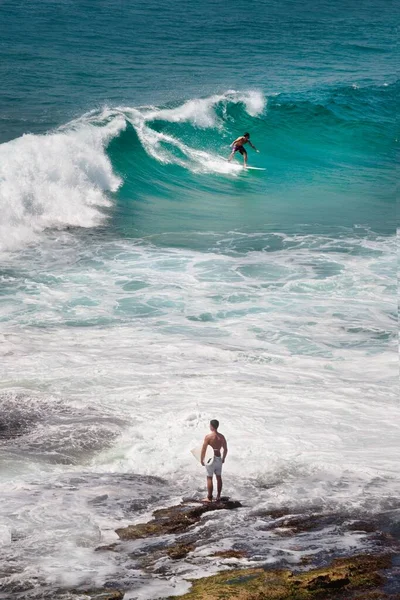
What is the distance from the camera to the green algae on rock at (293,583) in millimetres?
7750

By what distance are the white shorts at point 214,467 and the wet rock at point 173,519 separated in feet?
1.18

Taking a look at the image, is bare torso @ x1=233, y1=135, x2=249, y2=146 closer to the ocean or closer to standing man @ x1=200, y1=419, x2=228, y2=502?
the ocean

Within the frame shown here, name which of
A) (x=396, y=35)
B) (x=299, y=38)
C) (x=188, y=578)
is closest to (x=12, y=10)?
(x=299, y=38)

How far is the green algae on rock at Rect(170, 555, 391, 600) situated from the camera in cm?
775

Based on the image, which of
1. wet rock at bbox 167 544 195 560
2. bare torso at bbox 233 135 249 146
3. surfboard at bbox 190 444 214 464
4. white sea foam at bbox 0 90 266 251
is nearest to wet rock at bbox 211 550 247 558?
wet rock at bbox 167 544 195 560

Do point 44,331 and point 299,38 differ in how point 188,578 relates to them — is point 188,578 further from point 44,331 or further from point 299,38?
point 299,38

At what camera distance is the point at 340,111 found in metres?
36.2

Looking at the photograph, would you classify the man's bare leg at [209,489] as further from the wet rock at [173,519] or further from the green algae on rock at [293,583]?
the green algae on rock at [293,583]

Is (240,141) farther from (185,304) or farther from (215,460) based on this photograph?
(215,460)

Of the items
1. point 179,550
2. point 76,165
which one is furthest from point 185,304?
point 76,165

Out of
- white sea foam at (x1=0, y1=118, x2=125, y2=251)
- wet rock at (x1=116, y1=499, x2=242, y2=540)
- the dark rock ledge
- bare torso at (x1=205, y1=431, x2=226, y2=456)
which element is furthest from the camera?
white sea foam at (x1=0, y1=118, x2=125, y2=251)

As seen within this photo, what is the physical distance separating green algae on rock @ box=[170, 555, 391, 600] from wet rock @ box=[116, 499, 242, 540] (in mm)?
1178

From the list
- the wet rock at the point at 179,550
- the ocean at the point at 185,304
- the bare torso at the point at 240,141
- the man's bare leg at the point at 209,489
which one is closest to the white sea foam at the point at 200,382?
the ocean at the point at 185,304

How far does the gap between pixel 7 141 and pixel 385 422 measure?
62.5ft
